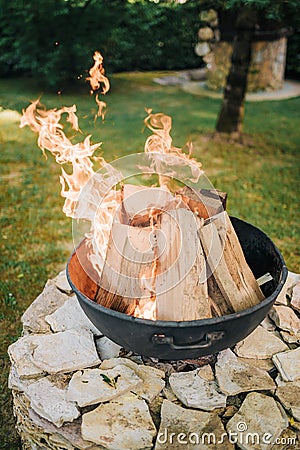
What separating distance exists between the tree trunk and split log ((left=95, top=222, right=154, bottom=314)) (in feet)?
12.6

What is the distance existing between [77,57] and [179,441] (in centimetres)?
716

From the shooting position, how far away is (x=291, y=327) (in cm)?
229

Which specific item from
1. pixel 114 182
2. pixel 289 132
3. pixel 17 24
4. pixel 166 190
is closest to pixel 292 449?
pixel 166 190

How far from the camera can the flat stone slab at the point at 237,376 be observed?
1927 millimetres

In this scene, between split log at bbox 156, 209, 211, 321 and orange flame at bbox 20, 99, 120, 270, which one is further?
orange flame at bbox 20, 99, 120, 270

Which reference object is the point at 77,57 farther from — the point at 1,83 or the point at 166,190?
the point at 166,190

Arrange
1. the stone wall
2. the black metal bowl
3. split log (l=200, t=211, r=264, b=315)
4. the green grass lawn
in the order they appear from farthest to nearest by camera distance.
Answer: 1. the stone wall
2. the green grass lawn
3. split log (l=200, t=211, r=264, b=315)
4. the black metal bowl

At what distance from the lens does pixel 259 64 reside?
8.12 meters

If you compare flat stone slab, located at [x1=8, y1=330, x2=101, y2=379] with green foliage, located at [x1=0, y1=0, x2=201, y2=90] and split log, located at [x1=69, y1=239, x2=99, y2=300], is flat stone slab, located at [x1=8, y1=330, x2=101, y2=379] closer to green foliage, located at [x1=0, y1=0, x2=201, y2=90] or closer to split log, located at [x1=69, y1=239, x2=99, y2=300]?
split log, located at [x1=69, y1=239, x2=99, y2=300]

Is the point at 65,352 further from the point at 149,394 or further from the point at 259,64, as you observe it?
the point at 259,64

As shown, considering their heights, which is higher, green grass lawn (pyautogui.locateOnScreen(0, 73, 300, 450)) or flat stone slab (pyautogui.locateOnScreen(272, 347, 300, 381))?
flat stone slab (pyautogui.locateOnScreen(272, 347, 300, 381))

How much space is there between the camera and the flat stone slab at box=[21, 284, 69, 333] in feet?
7.57

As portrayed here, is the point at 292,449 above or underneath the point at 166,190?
underneath

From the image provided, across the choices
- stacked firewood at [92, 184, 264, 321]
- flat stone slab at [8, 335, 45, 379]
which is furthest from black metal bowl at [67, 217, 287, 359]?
flat stone slab at [8, 335, 45, 379]
